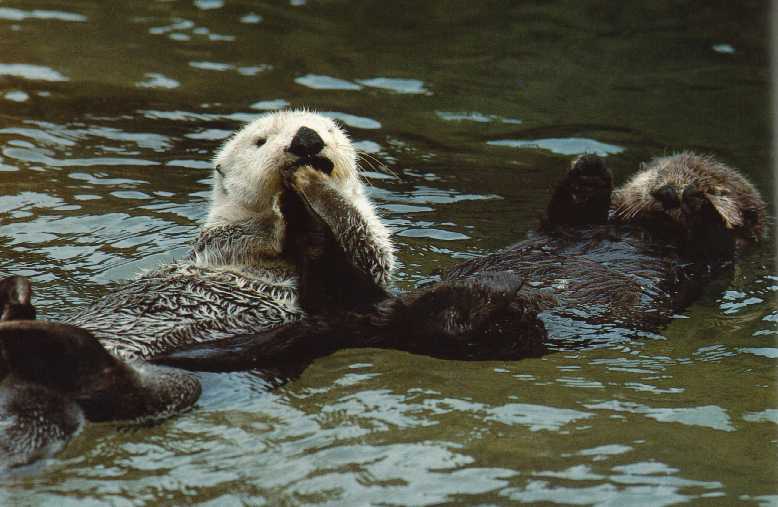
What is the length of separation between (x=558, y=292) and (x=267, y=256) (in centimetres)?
135

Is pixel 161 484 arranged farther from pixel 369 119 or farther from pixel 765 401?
pixel 369 119

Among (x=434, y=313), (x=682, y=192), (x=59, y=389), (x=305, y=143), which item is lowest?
(x=59, y=389)

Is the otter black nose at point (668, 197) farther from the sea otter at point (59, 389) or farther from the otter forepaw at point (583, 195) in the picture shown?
the sea otter at point (59, 389)

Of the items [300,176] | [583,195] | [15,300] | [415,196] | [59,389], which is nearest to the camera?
[59,389]

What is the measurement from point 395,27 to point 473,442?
25.1ft

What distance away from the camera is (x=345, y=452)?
3570 millimetres

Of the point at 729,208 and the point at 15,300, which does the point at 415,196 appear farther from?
the point at 15,300

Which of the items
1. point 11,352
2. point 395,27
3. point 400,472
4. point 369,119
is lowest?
point 400,472

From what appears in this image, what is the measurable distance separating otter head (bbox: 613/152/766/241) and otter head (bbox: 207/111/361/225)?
1.70 meters

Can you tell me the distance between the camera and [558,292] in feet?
16.5

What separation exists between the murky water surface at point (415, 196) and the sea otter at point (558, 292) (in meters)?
0.12

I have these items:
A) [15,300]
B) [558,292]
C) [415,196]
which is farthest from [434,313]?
[415,196]

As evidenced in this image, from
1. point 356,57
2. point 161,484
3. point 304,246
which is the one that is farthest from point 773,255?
point 356,57

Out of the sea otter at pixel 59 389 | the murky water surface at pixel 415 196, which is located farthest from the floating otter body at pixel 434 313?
the murky water surface at pixel 415 196
